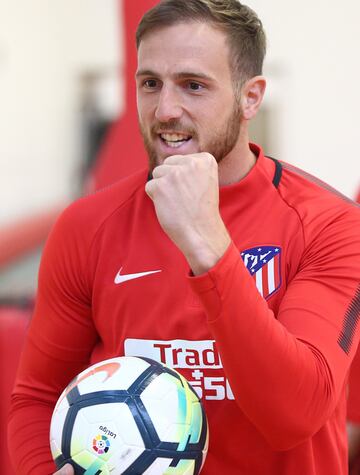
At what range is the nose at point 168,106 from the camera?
2135mm

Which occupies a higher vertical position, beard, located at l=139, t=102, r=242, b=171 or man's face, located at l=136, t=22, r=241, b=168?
man's face, located at l=136, t=22, r=241, b=168


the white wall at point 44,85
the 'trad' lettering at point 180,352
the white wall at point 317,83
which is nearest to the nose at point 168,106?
the 'trad' lettering at point 180,352

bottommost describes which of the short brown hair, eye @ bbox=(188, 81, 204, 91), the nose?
the nose

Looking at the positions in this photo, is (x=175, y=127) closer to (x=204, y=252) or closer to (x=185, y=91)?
(x=185, y=91)

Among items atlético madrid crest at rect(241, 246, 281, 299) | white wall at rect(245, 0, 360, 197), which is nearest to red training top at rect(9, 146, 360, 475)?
atlético madrid crest at rect(241, 246, 281, 299)

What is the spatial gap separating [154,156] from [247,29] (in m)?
0.46

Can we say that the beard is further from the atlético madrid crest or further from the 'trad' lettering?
the 'trad' lettering

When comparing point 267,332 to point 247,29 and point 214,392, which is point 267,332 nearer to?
point 214,392

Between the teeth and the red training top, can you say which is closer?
the red training top

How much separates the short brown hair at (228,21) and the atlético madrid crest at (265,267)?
1.51 feet

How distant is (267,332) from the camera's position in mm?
1799

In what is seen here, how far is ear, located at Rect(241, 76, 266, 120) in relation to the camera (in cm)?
233

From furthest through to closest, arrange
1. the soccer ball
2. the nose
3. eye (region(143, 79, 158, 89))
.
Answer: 1. eye (region(143, 79, 158, 89))
2. the nose
3. the soccer ball

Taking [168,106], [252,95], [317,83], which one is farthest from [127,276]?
[317,83]
